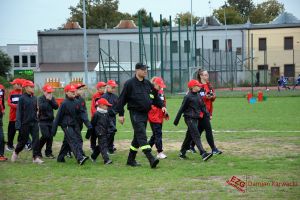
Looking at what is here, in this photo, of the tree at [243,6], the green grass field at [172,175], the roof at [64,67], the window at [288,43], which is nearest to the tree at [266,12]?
the tree at [243,6]

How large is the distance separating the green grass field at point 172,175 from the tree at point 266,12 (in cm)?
8815

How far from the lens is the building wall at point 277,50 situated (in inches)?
2359

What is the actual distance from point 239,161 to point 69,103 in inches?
152

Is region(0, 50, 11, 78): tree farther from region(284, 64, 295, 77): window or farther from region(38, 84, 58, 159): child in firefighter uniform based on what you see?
region(38, 84, 58, 159): child in firefighter uniform

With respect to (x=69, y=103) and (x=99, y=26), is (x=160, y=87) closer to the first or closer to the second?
(x=69, y=103)

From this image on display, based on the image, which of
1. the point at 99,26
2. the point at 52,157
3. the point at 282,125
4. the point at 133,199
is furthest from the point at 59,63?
the point at 133,199

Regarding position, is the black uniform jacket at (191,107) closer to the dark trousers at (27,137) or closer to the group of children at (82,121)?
the group of children at (82,121)

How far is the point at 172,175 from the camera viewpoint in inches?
411

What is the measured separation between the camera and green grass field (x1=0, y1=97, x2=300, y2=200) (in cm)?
886

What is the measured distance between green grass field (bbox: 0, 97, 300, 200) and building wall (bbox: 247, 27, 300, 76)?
4481cm

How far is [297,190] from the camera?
8.78 m

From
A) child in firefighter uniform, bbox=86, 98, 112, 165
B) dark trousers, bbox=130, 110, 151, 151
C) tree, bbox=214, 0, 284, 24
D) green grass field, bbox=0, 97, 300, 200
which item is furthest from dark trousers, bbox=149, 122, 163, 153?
tree, bbox=214, 0, 284, 24

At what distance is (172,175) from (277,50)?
→ 5301cm

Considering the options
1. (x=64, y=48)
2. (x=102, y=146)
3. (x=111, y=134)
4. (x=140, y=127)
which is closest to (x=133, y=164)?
(x=140, y=127)
